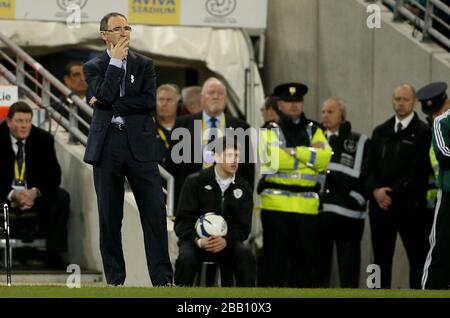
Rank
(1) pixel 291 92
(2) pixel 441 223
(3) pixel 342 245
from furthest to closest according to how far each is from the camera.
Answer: (3) pixel 342 245 → (1) pixel 291 92 → (2) pixel 441 223

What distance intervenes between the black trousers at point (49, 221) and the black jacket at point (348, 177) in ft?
9.35

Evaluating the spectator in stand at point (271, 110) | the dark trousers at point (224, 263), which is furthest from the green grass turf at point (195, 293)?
the spectator in stand at point (271, 110)

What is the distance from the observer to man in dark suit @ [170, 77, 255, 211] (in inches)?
653

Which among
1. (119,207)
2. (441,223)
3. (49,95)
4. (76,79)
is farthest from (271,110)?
(119,207)

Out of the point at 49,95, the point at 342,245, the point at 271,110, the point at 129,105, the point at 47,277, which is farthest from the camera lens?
the point at 49,95

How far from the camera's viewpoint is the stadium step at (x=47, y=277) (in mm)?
15953

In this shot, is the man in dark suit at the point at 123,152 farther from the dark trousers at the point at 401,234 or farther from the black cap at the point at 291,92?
the dark trousers at the point at 401,234

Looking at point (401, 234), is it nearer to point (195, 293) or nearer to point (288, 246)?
point (288, 246)

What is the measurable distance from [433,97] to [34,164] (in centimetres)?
419

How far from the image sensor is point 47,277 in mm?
16141

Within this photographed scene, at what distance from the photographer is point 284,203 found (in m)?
16.5
